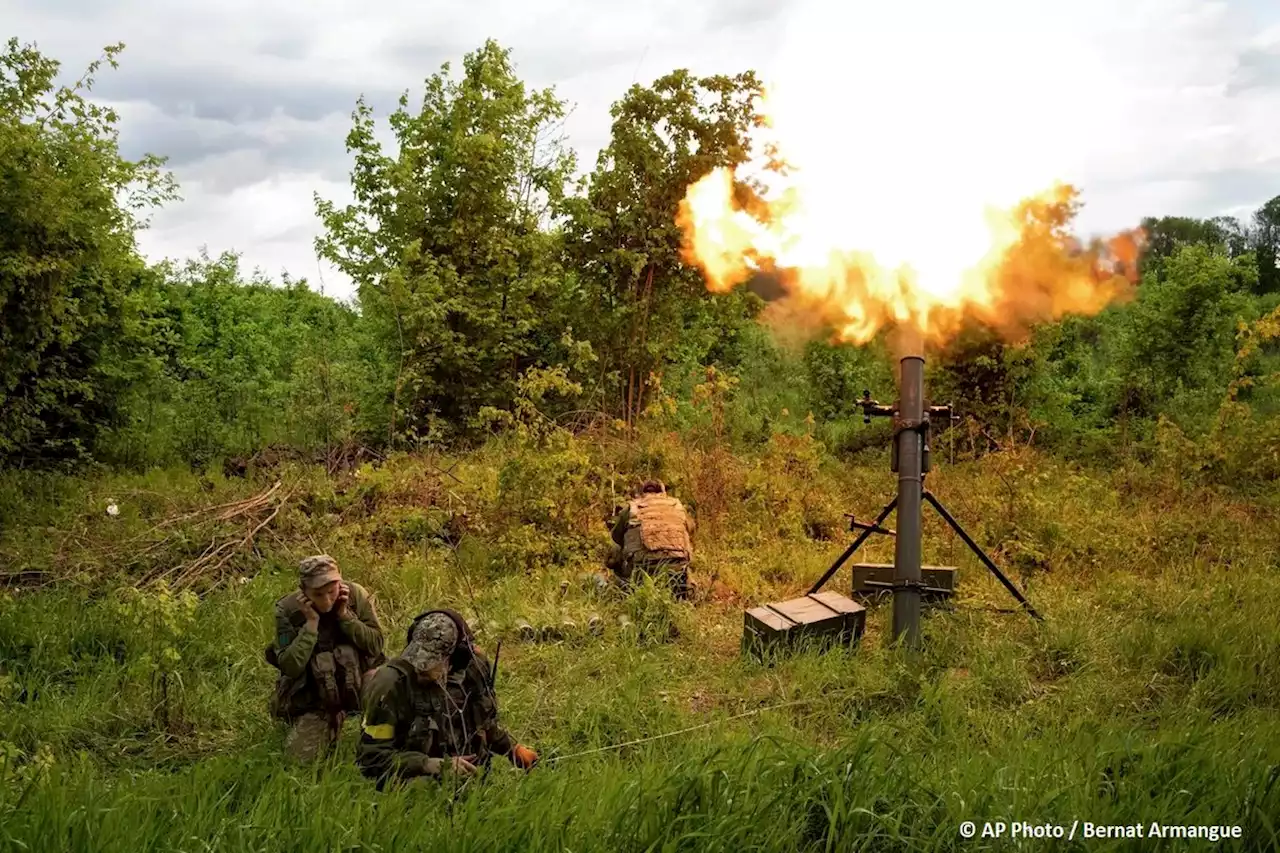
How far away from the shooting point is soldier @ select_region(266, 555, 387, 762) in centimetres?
483

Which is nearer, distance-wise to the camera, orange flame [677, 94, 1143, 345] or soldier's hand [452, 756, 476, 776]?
soldier's hand [452, 756, 476, 776]

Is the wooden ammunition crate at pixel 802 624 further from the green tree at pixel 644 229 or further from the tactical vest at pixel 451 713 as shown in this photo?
the green tree at pixel 644 229

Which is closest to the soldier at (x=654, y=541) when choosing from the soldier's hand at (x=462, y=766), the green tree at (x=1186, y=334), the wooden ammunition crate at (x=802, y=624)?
the wooden ammunition crate at (x=802, y=624)

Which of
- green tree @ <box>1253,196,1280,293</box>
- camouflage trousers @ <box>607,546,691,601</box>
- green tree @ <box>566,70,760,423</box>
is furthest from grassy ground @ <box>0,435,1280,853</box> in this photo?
green tree @ <box>1253,196,1280,293</box>

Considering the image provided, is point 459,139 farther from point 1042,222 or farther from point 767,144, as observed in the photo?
point 1042,222

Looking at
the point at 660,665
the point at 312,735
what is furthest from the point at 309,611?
the point at 660,665

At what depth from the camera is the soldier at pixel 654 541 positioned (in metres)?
7.75

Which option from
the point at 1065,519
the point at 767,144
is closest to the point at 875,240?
the point at 767,144

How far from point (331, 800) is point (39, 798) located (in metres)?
0.99

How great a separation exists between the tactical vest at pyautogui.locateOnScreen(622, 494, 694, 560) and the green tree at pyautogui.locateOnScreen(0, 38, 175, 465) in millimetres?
7251

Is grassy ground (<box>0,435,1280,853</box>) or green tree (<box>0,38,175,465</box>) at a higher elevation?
green tree (<box>0,38,175,465</box>)

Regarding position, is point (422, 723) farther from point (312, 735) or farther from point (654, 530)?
point (654, 530)

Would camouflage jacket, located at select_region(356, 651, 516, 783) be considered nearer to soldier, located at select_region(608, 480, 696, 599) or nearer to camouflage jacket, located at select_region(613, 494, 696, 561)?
soldier, located at select_region(608, 480, 696, 599)

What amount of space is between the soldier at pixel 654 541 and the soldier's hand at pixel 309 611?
3.23 meters
